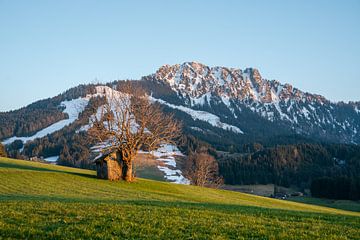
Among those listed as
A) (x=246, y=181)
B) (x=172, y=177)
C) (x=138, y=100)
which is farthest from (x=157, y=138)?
(x=246, y=181)

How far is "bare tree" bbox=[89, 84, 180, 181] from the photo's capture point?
54625 mm

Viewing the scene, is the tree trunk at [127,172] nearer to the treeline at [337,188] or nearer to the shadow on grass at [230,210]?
the shadow on grass at [230,210]

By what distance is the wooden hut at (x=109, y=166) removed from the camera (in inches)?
2191

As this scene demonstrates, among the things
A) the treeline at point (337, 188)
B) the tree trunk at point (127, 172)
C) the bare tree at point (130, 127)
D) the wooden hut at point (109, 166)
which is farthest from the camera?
the treeline at point (337, 188)

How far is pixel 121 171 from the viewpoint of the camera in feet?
188

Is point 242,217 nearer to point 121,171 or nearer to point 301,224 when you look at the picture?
point 301,224

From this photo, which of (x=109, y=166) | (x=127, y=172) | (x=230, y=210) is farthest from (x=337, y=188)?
(x=230, y=210)

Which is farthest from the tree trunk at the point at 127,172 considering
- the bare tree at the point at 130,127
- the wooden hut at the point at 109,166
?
the wooden hut at the point at 109,166

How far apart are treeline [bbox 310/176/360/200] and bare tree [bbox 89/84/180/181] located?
313ft

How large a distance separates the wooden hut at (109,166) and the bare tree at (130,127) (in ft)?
2.50

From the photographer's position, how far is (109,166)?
5603cm

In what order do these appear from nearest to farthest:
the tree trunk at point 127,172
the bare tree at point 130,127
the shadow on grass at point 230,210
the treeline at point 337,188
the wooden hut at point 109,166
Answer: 1. the shadow on grass at point 230,210
2. the bare tree at point 130,127
3. the wooden hut at point 109,166
4. the tree trunk at point 127,172
5. the treeline at point 337,188

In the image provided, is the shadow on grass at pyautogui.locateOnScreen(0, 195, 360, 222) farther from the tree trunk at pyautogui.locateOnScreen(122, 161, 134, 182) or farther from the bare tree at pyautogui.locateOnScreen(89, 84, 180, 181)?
the tree trunk at pyautogui.locateOnScreen(122, 161, 134, 182)

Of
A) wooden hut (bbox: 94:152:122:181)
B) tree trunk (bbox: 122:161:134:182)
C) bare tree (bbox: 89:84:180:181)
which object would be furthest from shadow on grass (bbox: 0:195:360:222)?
tree trunk (bbox: 122:161:134:182)
